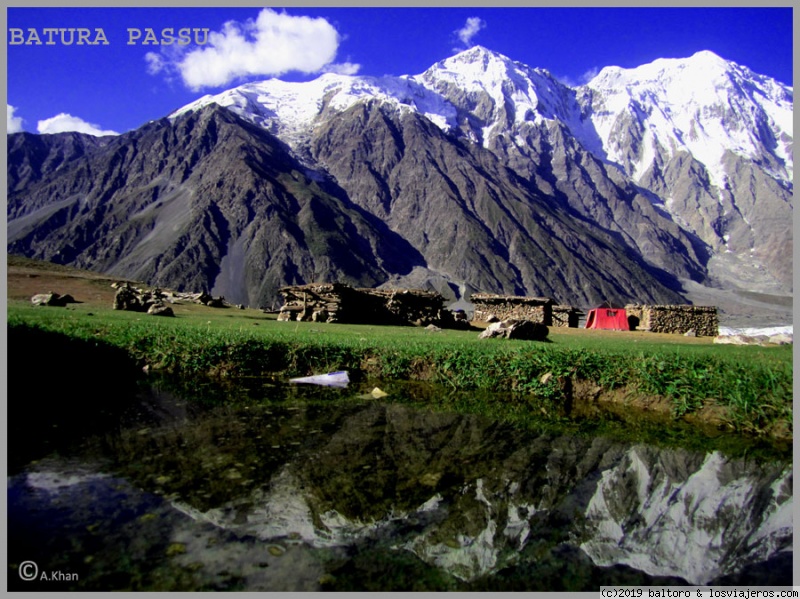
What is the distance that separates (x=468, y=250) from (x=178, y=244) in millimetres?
100276

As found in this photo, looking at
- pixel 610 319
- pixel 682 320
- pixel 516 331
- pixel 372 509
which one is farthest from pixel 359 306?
pixel 372 509

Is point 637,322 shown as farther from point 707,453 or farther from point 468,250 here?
point 468,250

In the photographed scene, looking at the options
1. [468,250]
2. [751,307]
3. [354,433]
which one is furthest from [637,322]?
[751,307]

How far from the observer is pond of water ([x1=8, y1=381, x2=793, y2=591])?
471 cm

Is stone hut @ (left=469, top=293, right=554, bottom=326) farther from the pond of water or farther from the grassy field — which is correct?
the pond of water

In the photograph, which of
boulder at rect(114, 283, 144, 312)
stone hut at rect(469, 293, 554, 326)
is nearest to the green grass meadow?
boulder at rect(114, 283, 144, 312)

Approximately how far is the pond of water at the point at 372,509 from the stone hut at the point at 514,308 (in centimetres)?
3482

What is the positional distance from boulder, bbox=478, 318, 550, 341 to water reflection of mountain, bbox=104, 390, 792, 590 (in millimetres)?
13743

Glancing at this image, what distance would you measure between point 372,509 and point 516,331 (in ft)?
61.5

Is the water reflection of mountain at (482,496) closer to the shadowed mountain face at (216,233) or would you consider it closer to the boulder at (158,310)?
the boulder at (158,310)

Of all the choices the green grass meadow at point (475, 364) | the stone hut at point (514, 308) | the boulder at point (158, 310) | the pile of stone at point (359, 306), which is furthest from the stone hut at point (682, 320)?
the boulder at point (158, 310)

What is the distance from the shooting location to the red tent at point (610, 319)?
46.3 metres

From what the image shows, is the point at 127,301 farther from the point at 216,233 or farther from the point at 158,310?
the point at 216,233

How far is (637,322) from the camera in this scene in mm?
46969
